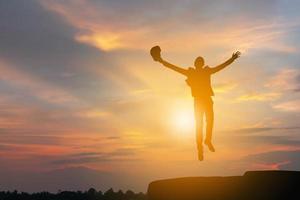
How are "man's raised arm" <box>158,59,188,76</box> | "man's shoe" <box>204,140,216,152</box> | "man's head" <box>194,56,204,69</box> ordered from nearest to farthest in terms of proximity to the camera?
1. "man's head" <box>194,56,204,69</box>
2. "man's raised arm" <box>158,59,188,76</box>
3. "man's shoe" <box>204,140,216,152</box>

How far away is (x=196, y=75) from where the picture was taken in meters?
23.6

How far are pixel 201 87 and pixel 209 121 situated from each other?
1455mm

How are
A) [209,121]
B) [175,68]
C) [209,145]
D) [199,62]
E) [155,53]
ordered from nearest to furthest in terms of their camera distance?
1. [199,62]
2. [175,68]
3. [155,53]
4. [209,121]
5. [209,145]

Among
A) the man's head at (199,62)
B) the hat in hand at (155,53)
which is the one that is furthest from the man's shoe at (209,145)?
the hat in hand at (155,53)

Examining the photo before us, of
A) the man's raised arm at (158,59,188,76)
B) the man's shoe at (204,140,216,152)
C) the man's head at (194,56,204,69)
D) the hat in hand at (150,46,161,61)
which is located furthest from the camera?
the man's shoe at (204,140,216,152)

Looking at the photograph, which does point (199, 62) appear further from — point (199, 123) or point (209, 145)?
point (209, 145)

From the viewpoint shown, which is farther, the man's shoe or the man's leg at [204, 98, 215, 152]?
the man's shoe

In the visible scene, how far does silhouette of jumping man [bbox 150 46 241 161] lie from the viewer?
77.4 ft

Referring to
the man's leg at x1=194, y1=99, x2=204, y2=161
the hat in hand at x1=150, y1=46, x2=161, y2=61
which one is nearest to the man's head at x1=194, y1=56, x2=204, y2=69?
the man's leg at x1=194, y1=99, x2=204, y2=161

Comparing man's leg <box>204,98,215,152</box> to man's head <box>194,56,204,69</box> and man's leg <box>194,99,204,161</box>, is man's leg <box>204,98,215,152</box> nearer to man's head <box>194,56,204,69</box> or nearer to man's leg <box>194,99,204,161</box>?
man's leg <box>194,99,204,161</box>

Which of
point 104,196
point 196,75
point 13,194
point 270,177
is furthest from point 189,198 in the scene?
point 13,194

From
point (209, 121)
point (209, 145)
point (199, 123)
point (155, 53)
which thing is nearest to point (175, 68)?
point (155, 53)

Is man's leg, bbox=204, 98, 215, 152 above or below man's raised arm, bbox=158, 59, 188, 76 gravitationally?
below

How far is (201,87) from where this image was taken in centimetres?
2377
